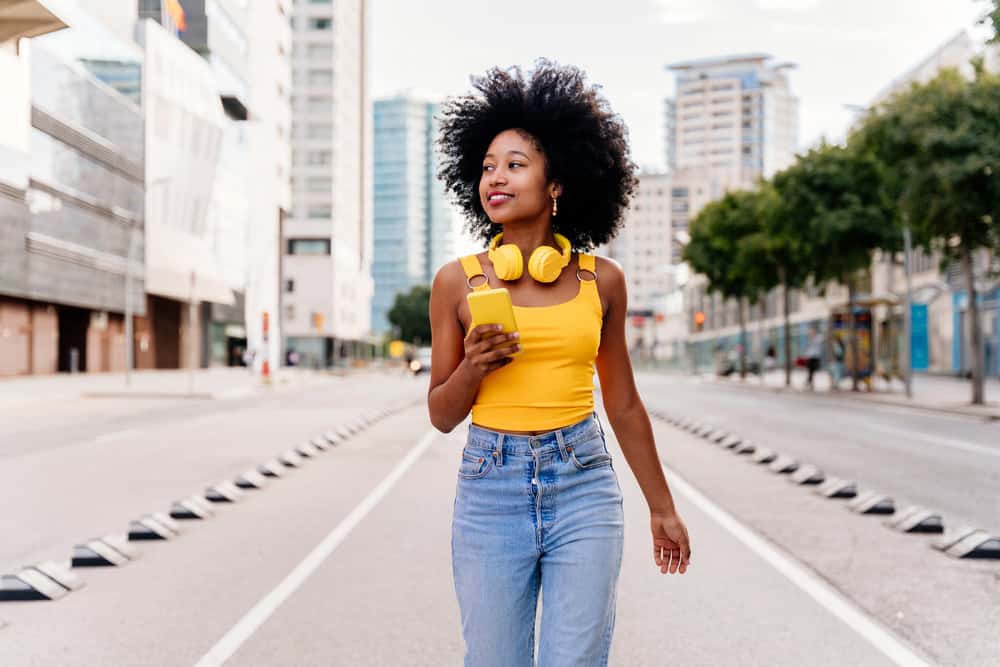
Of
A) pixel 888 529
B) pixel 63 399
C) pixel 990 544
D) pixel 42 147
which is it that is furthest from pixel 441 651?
pixel 42 147

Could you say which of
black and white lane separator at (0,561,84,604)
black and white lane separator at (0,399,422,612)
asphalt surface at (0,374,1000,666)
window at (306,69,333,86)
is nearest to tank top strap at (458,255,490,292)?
asphalt surface at (0,374,1000,666)

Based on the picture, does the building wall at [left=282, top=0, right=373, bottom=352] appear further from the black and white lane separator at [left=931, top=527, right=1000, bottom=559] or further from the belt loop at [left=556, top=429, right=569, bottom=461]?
the belt loop at [left=556, top=429, right=569, bottom=461]

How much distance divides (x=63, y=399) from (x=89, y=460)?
1984 cm

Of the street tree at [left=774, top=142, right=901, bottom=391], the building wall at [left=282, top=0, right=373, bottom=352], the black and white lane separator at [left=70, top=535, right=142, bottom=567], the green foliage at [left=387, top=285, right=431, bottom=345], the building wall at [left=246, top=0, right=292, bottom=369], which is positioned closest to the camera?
the black and white lane separator at [left=70, top=535, right=142, bottom=567]

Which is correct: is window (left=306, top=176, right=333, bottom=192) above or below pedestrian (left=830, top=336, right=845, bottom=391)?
above

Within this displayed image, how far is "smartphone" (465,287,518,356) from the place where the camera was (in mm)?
2617

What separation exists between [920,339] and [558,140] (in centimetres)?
5807

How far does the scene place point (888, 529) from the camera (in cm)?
879

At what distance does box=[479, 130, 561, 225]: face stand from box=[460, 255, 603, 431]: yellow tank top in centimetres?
26

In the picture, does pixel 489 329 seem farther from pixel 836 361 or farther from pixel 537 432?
pixel 836 361

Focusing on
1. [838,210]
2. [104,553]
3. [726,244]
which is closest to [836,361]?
[838,210]

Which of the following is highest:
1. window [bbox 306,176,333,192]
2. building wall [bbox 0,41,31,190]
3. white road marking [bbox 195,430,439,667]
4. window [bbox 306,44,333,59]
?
window [bbox 306,44,333,59]

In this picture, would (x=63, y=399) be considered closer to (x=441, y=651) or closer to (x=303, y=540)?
(x=303, y=540)

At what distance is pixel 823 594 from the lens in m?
6.48
